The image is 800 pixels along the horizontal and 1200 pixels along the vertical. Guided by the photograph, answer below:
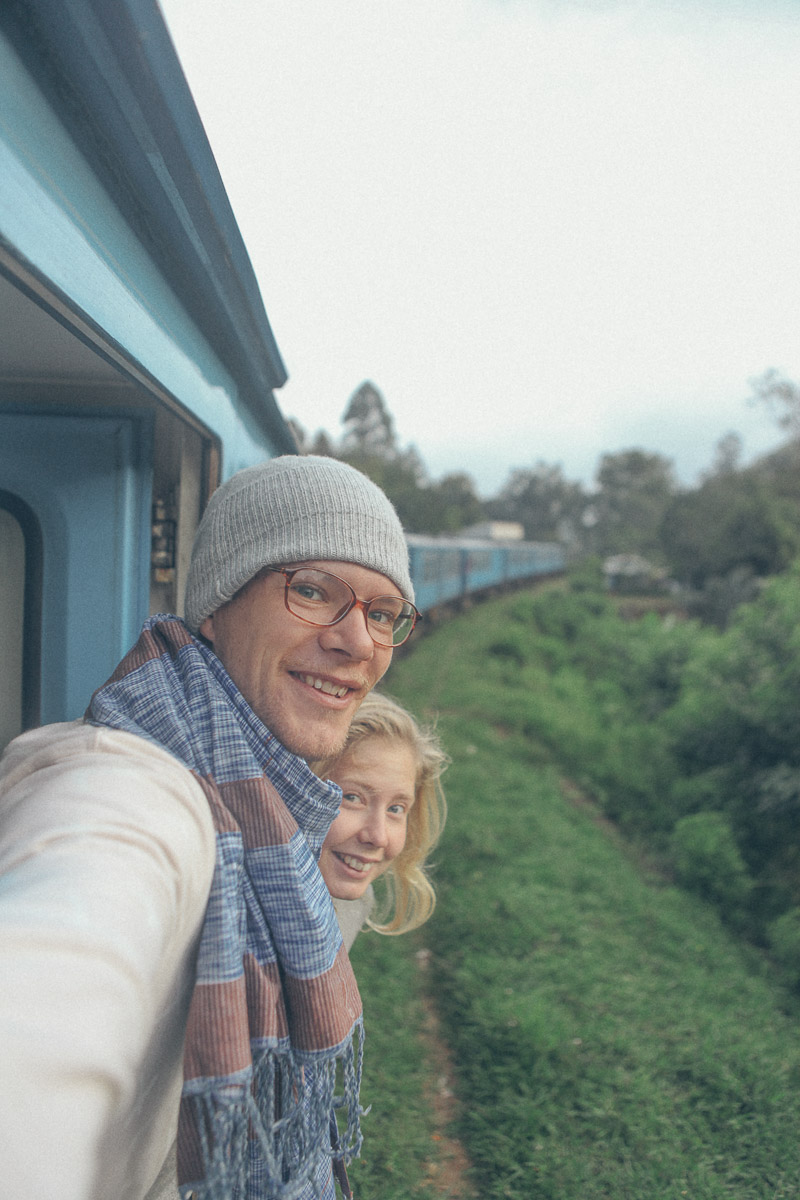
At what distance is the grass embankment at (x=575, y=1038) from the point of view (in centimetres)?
316

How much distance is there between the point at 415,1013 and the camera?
4262 mm

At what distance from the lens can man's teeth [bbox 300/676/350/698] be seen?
1.61m

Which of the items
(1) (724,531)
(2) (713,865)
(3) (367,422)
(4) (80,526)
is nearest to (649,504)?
(3) (367,422)

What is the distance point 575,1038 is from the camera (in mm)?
3912

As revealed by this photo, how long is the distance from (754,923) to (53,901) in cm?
630

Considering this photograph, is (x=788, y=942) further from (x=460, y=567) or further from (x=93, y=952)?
(x=460, y=567)

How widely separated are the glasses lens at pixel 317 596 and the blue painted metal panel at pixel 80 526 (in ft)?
3.24

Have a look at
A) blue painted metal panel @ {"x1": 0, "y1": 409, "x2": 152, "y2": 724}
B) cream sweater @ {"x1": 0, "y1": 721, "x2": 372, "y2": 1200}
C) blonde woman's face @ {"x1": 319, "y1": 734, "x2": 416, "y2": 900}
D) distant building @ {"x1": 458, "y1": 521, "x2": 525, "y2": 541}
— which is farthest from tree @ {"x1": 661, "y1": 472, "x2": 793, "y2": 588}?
cream sweater @ {"x1": 0, "y1": 721, "x2": 372, "y2": 1200}

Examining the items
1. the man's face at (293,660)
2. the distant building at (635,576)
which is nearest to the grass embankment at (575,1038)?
the man's face at (293,660)

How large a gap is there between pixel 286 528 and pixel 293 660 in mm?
270

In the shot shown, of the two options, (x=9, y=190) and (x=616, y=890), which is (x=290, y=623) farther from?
(x=616, y=890)

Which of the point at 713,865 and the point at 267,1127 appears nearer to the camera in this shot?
the point at 267,1127

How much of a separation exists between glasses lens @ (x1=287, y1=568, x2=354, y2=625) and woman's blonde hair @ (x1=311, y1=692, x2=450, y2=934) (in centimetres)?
74

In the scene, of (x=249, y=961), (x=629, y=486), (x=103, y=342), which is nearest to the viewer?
(x=249, y=961)
